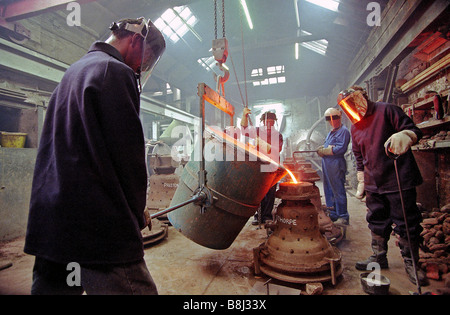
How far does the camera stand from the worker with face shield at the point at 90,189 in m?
0.94

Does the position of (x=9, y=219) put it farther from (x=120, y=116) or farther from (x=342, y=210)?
(x=342, y=210)

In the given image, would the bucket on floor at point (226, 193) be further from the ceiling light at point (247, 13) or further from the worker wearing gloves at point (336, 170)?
the ceiling light at point (247, 13)

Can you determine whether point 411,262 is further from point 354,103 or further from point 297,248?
point 354,103

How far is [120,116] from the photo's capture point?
1.00m

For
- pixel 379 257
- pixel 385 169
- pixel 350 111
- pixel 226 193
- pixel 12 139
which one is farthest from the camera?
pixel 12 139

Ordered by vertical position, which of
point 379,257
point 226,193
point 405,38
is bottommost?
point 379,257

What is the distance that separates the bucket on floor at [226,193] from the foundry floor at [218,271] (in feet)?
1.33

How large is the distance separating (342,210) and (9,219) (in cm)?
587

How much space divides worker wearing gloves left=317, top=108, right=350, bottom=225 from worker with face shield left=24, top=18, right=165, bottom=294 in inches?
146

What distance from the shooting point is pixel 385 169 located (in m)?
2.26

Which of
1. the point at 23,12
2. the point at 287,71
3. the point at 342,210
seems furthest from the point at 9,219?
the point at 287,71

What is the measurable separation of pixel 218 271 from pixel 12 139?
4628mm

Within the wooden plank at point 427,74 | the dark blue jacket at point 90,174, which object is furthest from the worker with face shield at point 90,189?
the wooden plank at point 427,74

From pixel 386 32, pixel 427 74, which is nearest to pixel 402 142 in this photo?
pixel 427 74
